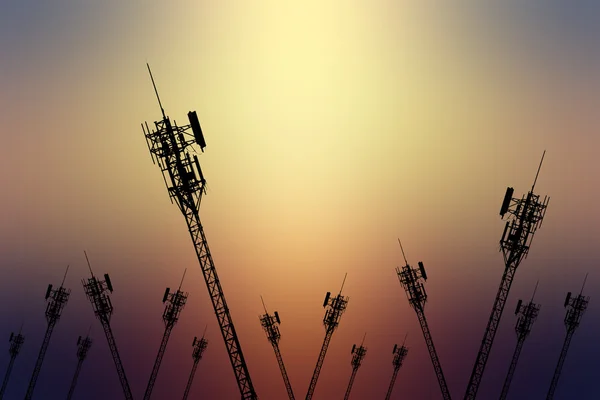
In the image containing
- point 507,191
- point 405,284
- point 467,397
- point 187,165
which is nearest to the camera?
point 187,165

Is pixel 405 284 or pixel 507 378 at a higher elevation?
pixel 405 284

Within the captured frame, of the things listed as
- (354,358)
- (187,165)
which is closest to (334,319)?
(354,358)

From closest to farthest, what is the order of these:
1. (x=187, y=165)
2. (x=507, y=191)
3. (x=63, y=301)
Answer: (x=187, y=165) < (x=507, y=191) < (x=63, y=301)

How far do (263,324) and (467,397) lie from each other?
158ft

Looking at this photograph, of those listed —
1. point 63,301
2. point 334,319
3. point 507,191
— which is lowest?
point 63,301

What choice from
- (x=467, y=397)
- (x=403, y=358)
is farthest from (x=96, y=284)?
(x=403, y=358)

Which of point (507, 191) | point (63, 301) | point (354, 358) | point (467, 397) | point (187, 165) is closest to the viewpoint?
point (187, 165)

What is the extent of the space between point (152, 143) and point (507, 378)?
104m

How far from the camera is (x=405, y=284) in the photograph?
479ft

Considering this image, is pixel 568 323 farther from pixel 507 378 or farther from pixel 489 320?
pixel 489 320

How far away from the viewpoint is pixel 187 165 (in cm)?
10269

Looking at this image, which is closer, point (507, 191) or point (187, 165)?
point (187, 165)

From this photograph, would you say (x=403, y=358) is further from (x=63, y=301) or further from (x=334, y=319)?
(x=63, y=301)

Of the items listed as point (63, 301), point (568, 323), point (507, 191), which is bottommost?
point (63, 301)
